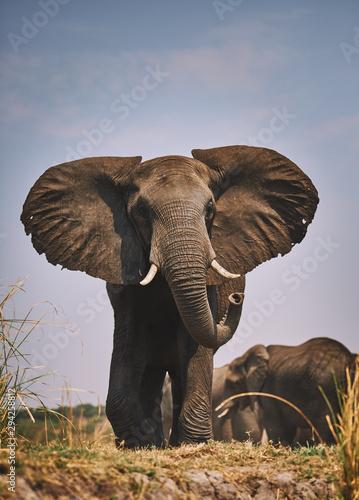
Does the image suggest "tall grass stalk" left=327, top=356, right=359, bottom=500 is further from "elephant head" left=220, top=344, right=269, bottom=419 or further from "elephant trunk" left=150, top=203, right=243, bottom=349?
"elephant head" left=220, top=344, right=269, bottom=419

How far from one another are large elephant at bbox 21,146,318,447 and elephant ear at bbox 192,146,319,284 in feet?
0.04

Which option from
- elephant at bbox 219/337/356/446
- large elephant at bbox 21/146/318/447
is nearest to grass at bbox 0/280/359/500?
large elephant at bbox 21/146/318/447

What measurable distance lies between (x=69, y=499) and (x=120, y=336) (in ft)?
11.0

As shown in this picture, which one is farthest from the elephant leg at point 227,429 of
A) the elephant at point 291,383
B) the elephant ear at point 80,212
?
the elephant ear at point 80,212

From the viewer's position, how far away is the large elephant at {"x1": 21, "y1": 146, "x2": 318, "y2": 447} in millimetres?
5883

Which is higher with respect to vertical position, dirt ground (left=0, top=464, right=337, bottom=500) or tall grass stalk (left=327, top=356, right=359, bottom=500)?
tall grass stalk (left=327, top=356, right=359, bottom=500)

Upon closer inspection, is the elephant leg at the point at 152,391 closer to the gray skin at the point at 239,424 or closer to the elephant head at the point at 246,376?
the elephant head at the point at 246,376

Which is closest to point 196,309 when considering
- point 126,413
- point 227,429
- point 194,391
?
point 194,391

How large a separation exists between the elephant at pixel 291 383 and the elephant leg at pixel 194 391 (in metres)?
6.49

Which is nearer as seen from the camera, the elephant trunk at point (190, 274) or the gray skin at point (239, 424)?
the elephant trunk at point (190, 274)

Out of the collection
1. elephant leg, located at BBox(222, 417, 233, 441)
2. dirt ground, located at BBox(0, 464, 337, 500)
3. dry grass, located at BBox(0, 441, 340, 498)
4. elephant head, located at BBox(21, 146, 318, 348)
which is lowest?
elephant leg, located at BBox(222, 417, 233, 441)

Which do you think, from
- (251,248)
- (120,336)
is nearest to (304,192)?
(251,248)

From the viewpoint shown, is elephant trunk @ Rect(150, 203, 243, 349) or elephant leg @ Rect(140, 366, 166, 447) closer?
elephant trunk @ Rect(150, 203, 243, 349)

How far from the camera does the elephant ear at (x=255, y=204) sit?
7082 millimetres
